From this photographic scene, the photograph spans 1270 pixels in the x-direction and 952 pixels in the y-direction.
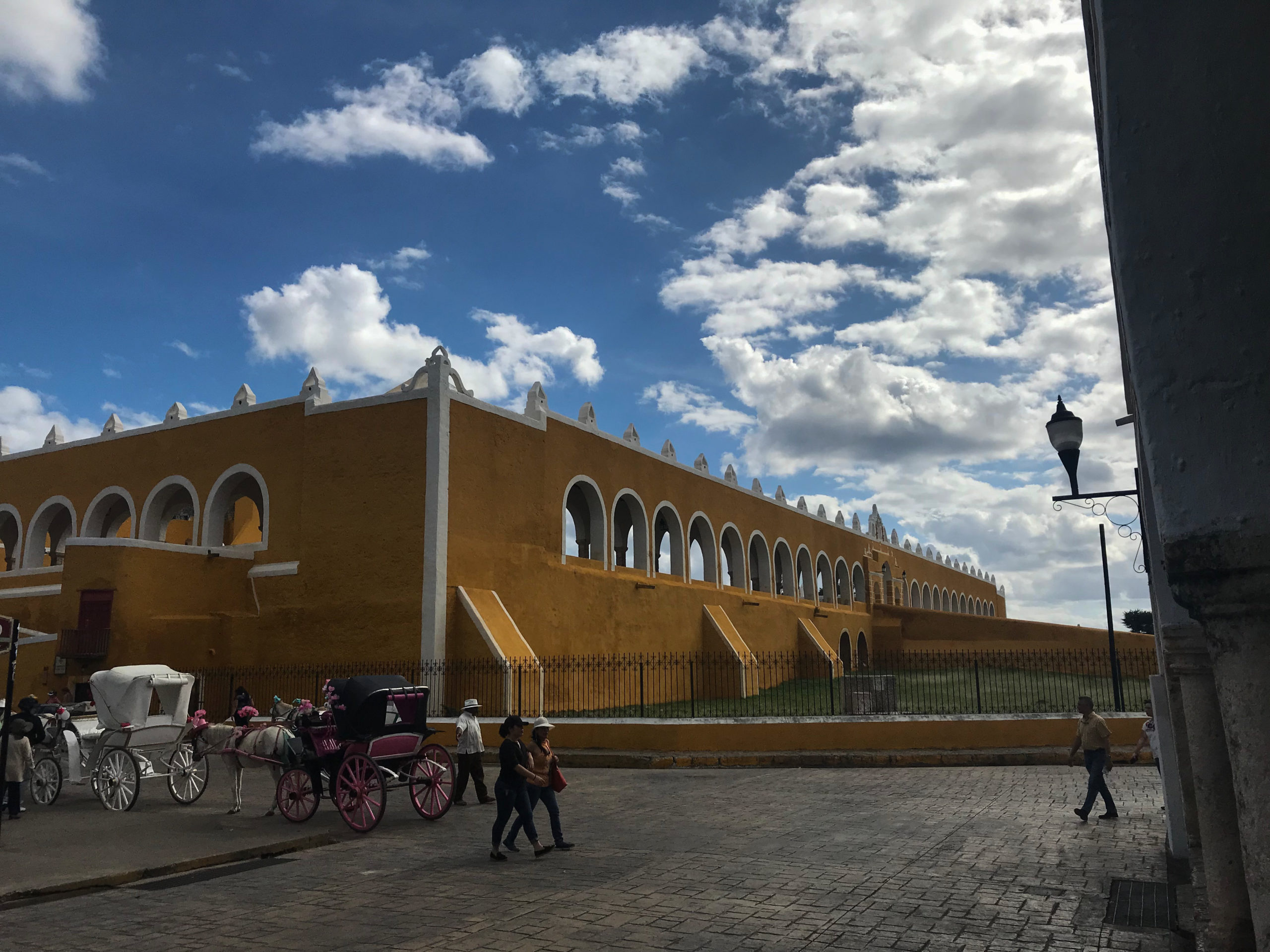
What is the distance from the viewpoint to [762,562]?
1235 inches

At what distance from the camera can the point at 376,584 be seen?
1739cm

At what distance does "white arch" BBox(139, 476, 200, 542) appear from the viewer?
67.8 feet

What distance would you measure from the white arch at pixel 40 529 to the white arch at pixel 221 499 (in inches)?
209

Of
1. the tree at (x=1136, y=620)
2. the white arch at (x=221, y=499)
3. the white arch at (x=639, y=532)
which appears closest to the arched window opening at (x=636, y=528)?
the white arch at (x=639, y=532)

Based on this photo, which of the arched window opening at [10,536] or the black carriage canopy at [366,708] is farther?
the arched window opening at [10,536]

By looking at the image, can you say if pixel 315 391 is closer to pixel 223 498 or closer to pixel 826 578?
pixel 223 498

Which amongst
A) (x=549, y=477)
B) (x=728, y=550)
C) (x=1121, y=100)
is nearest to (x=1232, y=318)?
(x=1121, y=100)

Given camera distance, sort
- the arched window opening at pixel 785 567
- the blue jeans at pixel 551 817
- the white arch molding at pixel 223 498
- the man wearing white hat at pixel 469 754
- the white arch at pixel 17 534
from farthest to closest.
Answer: the arched window opening at pixel 785 567, the white arch at pixel 17 534, the white arch molding at pixel 223 498, the man wearing white hat at pixel 469 754, the blue jeans at pixel 551 817

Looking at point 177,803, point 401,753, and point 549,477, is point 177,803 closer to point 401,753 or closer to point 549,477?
point 401,753

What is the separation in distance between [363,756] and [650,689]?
14.1 meters

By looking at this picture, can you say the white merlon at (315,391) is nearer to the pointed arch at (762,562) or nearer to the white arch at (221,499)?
the white arch at (221,499)

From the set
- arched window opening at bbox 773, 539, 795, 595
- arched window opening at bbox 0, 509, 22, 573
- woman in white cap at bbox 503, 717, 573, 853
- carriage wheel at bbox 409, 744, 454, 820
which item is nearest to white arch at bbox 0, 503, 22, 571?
arched window opening at bbox 0, 509, 22, 573

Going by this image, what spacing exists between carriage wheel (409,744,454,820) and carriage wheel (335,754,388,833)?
0.51 metres

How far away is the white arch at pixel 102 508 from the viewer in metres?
21.6
